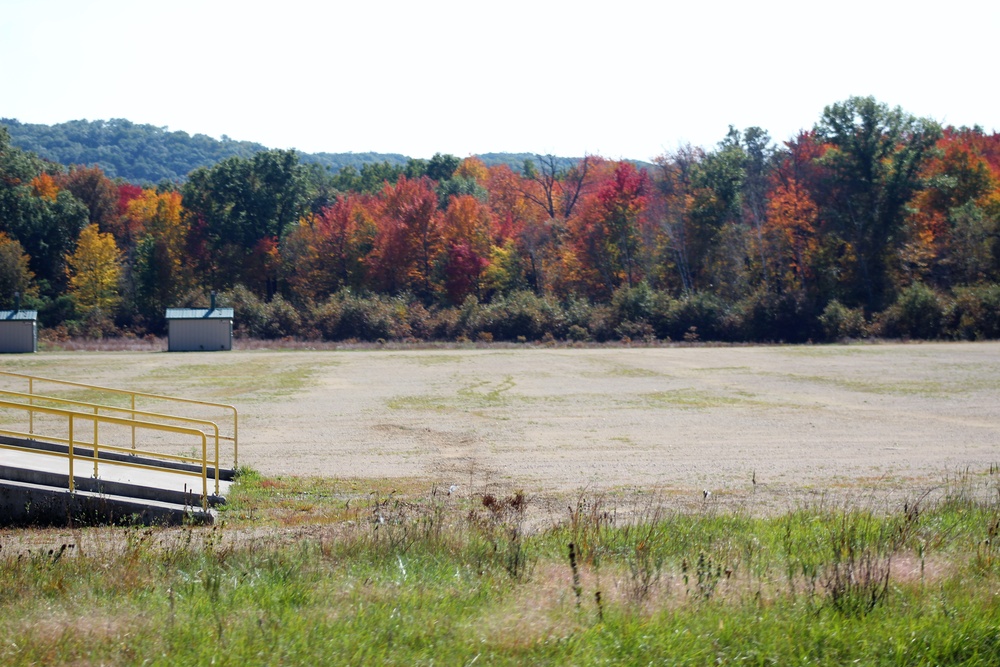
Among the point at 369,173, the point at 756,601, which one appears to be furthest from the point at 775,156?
the point at 756,601

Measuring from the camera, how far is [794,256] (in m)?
72.5

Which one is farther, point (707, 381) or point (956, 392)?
point (707, 381)

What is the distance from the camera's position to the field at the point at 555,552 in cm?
619

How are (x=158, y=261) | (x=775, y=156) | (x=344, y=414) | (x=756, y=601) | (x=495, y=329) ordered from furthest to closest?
1. (x=775, y=156)
2. (x=158, y=261)
3. (x=495, y=329)
4. (x=344, y=414)
5. (x=756, y=601)

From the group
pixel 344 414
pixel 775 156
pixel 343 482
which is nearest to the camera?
pixel 343 482

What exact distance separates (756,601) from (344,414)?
66.4 feet

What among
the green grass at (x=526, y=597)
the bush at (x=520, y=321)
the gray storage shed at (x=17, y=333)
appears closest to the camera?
the green grass at (x=526, y=597)

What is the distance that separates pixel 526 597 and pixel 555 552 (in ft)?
6.46

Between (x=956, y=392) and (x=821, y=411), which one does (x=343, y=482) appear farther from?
(x=956, y=392)

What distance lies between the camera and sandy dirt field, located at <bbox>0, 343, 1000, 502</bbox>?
17.1 m

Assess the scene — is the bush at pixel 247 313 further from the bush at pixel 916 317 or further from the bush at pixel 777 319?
the bush at pixel 916 317

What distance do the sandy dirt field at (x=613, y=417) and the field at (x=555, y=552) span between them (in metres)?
0.16

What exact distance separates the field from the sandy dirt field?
163 millimetres

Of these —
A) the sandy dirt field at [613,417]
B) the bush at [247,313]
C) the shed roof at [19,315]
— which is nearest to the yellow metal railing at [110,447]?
the sandy dirt field at [613,417]
